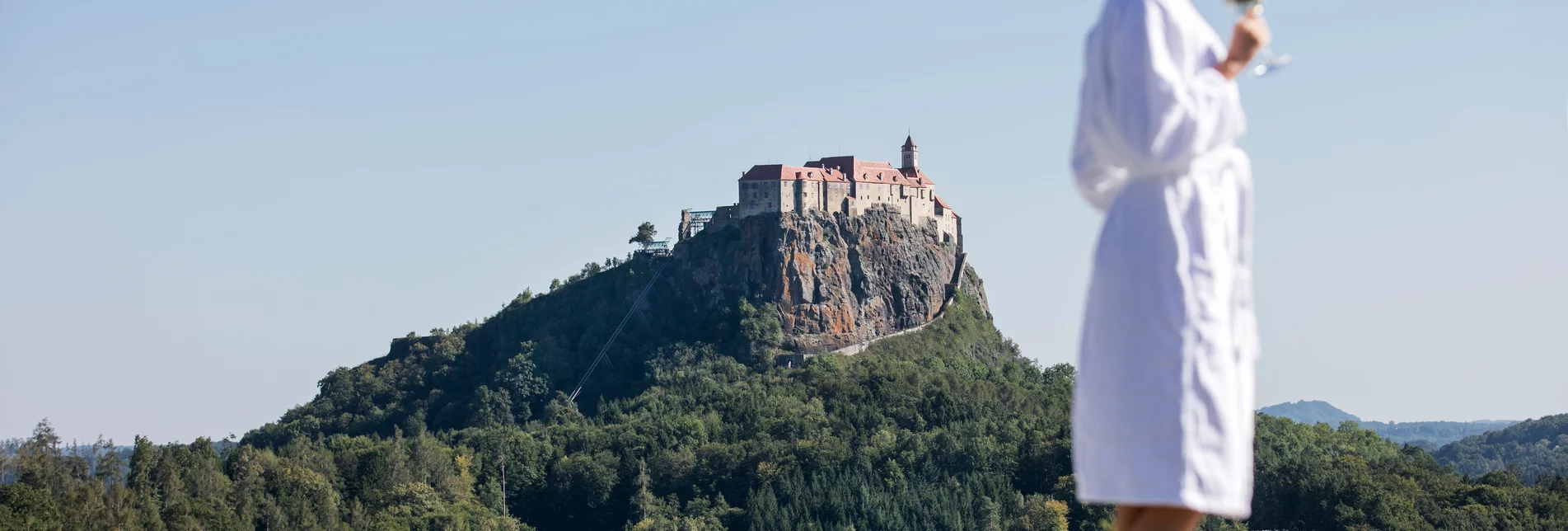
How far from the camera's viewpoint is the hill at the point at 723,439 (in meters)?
102

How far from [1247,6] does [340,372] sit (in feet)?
558

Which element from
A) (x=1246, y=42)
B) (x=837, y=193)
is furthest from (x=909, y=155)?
(x=1246, y=42)

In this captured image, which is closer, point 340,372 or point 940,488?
point 940,488

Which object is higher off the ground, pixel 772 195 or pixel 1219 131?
pixel 772 195

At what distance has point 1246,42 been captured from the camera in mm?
6703

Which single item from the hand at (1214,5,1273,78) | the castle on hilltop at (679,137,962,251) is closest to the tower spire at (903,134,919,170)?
the castle on hilltop at (679,137,962,251)

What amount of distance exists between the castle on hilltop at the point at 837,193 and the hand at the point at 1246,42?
14105 centimetres

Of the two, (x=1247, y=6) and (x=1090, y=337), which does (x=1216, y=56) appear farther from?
(x=1090, y=337)

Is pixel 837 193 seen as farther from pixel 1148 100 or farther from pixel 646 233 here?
pixel 1148 100

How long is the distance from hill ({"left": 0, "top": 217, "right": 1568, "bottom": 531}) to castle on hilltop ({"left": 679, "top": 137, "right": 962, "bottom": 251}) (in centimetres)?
157

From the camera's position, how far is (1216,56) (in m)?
6.79

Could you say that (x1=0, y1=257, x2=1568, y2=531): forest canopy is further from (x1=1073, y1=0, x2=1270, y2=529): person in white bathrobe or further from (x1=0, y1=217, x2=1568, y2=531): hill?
(x1=1073, y1=0, x2=1270, y2=529): person in white bathrobe

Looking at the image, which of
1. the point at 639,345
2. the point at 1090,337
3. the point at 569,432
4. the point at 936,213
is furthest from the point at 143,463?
the point at 1090,337

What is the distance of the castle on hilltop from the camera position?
148 meters
